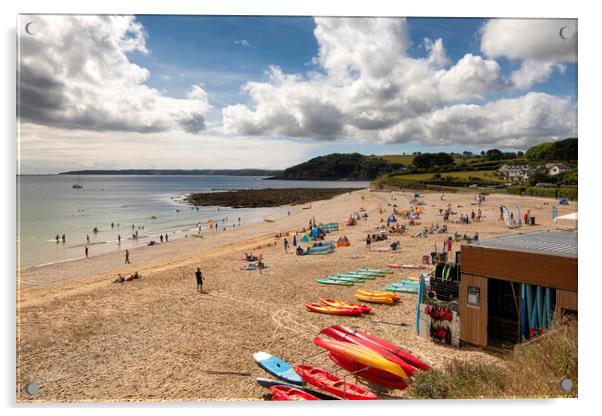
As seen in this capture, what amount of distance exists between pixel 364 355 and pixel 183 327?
379cm

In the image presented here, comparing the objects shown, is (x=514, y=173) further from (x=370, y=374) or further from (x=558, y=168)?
(x=370, y=374)

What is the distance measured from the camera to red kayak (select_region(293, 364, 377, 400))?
16.7ft

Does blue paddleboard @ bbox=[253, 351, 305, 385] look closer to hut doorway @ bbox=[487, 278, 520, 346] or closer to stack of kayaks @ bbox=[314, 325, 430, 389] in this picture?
stack of kayaks @ bbox=[314, 325, 430, 389]

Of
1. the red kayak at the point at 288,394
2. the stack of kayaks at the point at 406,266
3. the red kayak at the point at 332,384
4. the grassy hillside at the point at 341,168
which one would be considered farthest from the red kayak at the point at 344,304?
the grassy hillside at the point at 341,168

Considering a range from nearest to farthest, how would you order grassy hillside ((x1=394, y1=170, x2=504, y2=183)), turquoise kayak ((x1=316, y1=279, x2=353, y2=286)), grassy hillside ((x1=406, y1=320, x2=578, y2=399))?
grassy hillside ((x1=406, y1=320, x2=578, y2=399))
turquoise kayak ((x1=316, y1=279, x2=353, y2=286))
grassy hillside ((x1=394, y1=170, x2=504, y2=183))

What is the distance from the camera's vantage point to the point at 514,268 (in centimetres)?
545

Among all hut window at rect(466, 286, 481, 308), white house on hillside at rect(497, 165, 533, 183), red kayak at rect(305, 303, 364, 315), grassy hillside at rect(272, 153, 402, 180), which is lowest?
red kayak at rect(305, 303, 364, 315)

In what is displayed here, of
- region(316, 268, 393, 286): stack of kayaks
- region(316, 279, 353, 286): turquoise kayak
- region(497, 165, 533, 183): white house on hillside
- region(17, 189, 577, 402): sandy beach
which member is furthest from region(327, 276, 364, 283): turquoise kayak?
region(497, 165, 533, 183): white house on hillside

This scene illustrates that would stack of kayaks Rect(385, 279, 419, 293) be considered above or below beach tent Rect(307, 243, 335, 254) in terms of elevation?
below

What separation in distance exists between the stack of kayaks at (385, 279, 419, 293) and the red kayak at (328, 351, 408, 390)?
4.33 metres

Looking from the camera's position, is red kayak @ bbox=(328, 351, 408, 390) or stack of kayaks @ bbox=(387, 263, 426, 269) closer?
red kayak @ bbox=(328, 351, 408, 390)

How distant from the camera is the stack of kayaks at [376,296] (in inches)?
351

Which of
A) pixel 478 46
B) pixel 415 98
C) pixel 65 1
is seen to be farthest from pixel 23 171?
pixel 478 46

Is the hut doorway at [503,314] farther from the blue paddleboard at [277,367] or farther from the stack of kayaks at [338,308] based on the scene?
the blue paddleboard at [277,367]
